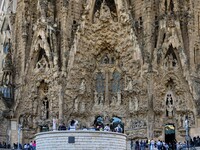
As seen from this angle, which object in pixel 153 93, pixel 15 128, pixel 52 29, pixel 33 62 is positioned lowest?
Result: pixel 15 128

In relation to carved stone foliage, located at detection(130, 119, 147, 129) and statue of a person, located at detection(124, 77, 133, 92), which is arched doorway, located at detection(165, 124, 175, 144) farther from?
statue of a person, located at detection(124, 77, 133, 92)

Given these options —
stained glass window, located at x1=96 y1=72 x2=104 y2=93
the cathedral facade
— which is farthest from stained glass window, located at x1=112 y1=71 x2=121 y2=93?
stained glass window, located at x1=96 y1=72 x2=104 y2=93

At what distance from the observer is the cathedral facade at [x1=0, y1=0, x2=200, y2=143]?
35750 mm

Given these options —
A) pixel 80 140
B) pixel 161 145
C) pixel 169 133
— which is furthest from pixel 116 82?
pixel 80 140

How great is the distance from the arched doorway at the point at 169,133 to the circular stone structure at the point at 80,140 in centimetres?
1110

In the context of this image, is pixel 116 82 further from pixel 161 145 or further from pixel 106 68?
pixel 161 145

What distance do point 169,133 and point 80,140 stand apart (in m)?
13.2

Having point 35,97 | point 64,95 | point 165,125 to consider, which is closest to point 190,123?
point 165,125

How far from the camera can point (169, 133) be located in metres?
36.5

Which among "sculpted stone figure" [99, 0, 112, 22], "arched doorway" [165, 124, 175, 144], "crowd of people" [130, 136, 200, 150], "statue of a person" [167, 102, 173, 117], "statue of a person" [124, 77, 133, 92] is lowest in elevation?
"crowd of people" [130, 136, 200, 150]

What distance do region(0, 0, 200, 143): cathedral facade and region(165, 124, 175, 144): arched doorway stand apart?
9cm

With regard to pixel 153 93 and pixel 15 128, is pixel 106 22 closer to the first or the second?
pixel 153 93

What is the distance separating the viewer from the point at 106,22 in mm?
38406

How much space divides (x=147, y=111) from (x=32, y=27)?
39.4 ft
